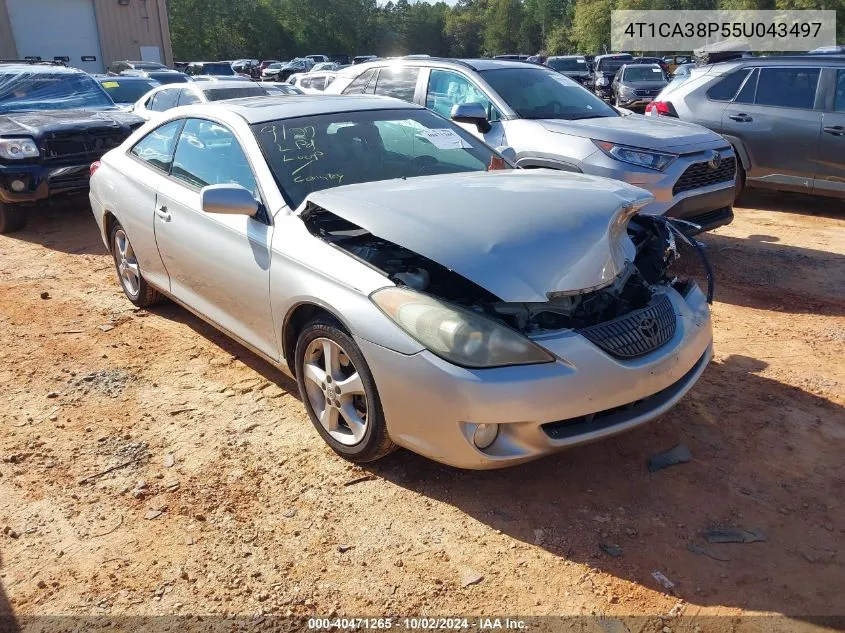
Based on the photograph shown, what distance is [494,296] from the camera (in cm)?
302

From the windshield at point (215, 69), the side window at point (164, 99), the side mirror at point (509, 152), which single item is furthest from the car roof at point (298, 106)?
the windshield at point (215, 69)

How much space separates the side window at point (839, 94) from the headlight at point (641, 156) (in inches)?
121

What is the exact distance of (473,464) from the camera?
2812 millimetres

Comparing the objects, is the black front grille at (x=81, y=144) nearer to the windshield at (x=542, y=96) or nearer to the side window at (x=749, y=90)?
the windshield at (x=542, y=96)

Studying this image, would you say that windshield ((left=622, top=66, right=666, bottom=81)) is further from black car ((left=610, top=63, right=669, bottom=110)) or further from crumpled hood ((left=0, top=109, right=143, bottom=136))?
crumpled hood ((left=0, top=109, right=143, bottom=136))

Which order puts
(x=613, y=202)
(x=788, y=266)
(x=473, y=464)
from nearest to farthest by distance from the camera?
(x=473, y=464), (x=613, y=202), (x=788, y=266)

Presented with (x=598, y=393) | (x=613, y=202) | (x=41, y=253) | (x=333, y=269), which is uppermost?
(x=613, y=202)

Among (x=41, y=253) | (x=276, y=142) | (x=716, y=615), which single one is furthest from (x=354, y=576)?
(x=41, y=253)

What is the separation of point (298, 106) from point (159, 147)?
1170 mm

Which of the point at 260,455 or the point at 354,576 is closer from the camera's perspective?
the point at 354,576

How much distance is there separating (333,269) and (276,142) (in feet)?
3.66

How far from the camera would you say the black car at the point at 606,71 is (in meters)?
23.8

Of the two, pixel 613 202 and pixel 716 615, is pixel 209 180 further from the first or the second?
pixel 716 615

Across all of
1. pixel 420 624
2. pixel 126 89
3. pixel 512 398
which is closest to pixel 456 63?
pixel 512 398
